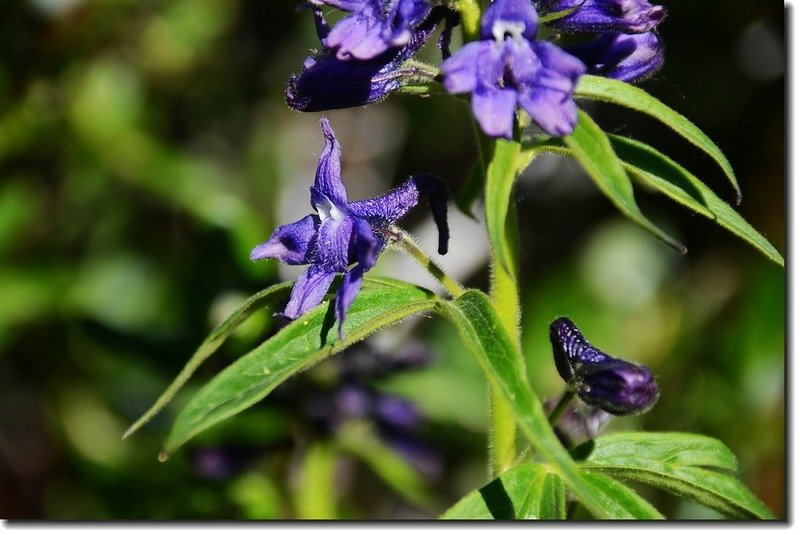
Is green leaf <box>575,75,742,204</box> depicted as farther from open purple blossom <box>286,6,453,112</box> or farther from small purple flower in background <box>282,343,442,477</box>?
small purple flower in background <box>282,343,442,477</box>

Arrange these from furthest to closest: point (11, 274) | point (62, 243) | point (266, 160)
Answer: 1. point (266, 160)
2. point (62, 243)
3. point (11, 274)

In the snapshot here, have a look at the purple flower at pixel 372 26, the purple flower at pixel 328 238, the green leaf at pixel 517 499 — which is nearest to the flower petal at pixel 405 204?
the purple flower at pixel 328 238

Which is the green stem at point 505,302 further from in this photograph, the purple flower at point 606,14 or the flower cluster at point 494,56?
the purple flower at point 606,14

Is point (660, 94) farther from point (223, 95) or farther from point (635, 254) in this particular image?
point (223, 95)

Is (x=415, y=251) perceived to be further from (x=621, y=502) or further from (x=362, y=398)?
(x=362, y=398)

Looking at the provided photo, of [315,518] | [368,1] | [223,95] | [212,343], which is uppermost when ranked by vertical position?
[368,1]

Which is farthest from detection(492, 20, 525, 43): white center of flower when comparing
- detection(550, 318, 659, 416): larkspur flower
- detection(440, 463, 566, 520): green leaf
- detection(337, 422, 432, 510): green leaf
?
detection(337, 422, 432, 510): green leaf

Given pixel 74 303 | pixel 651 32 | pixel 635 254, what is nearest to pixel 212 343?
pixel 651 32

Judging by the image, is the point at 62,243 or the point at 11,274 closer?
the point at 11,274
